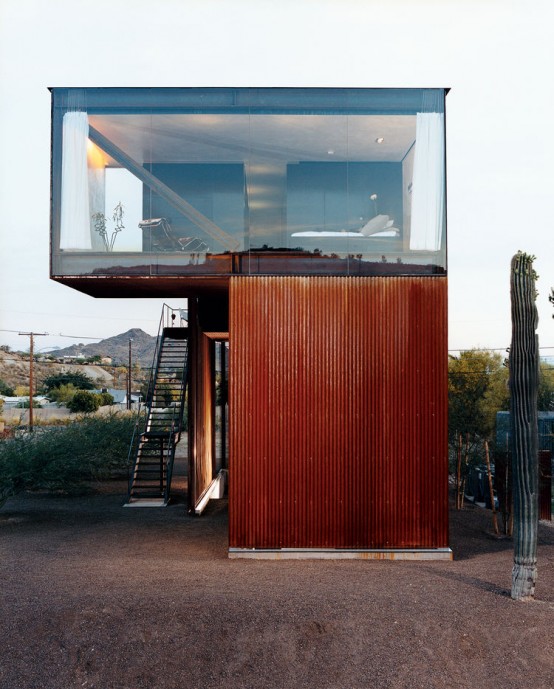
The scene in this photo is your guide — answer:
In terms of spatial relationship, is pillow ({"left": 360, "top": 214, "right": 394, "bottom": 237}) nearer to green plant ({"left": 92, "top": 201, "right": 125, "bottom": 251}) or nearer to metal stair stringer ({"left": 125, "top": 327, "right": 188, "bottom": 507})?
green plant ({"left": 92, "top": 201, "right": 125, "bottom": 251})

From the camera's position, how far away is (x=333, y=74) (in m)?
15.5

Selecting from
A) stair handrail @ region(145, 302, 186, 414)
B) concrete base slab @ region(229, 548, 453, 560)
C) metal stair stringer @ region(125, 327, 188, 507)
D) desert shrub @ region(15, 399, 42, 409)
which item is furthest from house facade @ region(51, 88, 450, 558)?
desert shrub @ region(15, 399, 42, 409)

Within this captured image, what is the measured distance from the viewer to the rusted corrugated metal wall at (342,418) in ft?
29.0

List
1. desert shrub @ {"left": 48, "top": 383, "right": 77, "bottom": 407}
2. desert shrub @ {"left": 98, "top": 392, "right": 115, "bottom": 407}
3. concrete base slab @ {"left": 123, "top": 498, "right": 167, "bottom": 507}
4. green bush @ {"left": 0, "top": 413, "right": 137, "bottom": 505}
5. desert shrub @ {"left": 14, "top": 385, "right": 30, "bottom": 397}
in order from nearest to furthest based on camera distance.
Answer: concrete base slab @ {"left": 123, "top": 498, "right": 167, "bottom": 507}
green bush @ {"left": 0, "top": 413, "right": 137, "bottom": 505}
desert shrub @ {"left": 98, "top": 392, "right": 115, "bottom": 407}
desert shrub @ {"left": 48, "top": 383, "right": 77, "bottom": 407}
desert shrub @ {"left": 14, "top": 385, "right": 30, "bottom": 397}

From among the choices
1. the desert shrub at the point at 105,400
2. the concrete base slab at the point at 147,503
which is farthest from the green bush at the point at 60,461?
the desert shrub at the point at 105,400

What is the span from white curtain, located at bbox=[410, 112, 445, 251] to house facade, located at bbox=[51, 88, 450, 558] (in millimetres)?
20

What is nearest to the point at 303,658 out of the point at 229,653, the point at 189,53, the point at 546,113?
the point at 229,653

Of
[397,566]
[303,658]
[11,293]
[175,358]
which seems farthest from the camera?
[11,293]

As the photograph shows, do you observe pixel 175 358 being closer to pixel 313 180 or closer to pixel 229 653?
pixel 313 180

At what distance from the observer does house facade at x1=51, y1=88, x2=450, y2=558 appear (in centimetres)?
884

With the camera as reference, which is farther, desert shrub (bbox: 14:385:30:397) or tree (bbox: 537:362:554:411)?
desert shrub (bbox: 14:385:30:397)

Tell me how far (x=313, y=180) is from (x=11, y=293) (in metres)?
67.9

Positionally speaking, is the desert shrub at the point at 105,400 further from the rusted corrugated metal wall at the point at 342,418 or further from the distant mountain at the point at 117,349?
the distant mountain at the point at 117,349

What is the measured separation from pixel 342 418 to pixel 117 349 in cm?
10425
